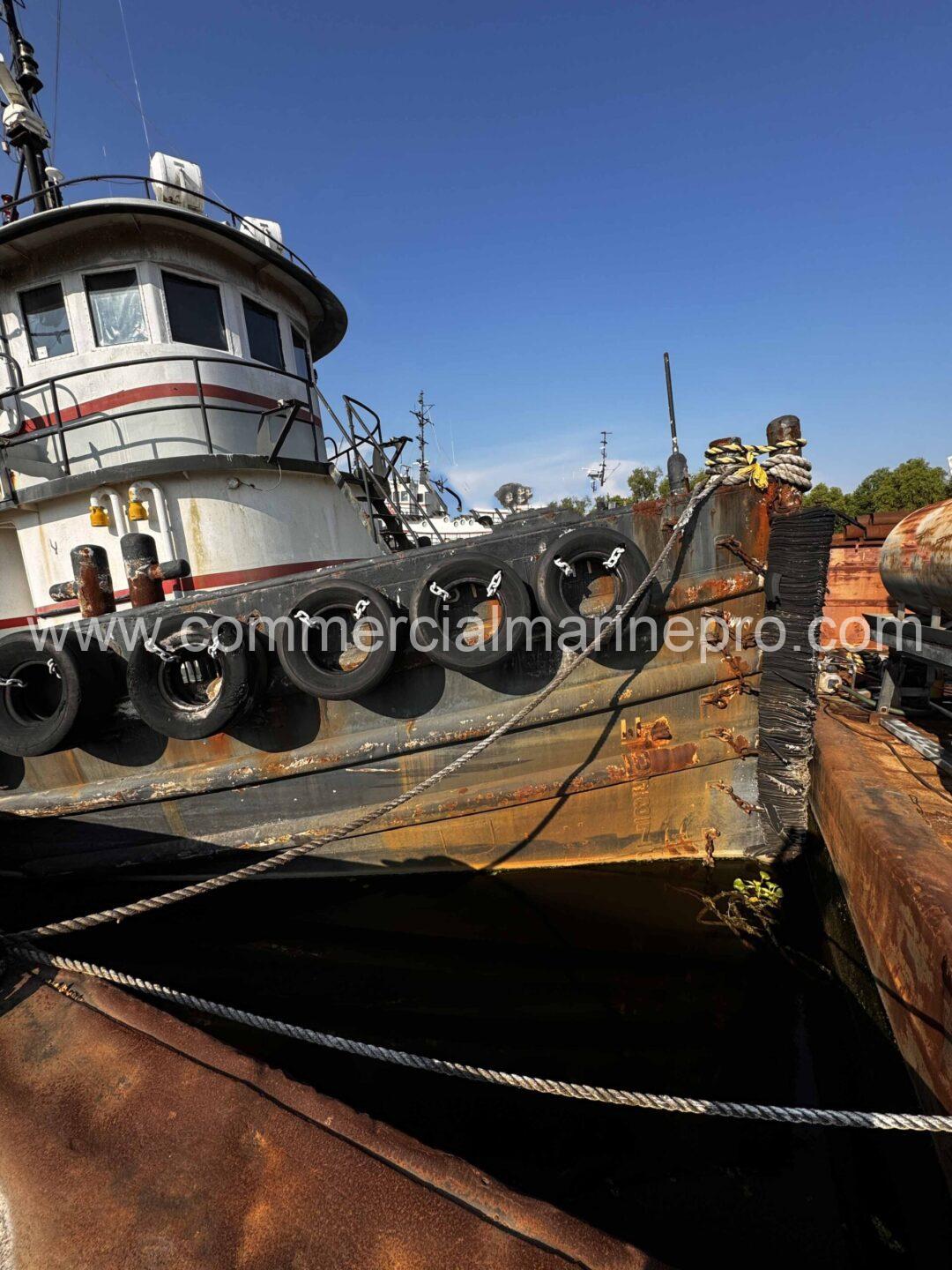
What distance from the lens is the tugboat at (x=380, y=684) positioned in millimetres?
3848

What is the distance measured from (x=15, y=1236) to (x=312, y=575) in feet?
10.6

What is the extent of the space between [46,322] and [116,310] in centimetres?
81

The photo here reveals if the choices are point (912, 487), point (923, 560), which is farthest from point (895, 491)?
point (923, 560)

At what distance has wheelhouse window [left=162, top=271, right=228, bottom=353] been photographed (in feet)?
19.0

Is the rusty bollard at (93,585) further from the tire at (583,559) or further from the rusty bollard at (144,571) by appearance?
the tire at (583,559)

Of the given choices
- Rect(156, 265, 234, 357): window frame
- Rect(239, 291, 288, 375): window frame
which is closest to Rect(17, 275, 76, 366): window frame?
Rect(156, 265, 234, 357): window frame

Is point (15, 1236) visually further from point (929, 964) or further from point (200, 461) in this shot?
point (200, 461)

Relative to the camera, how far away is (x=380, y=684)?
13.3ft

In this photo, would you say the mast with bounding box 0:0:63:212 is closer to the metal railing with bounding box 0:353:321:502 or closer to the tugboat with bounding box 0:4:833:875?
the tugboat with bounding box 0:4:833:875

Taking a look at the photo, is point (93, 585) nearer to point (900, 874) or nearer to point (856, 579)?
point (900, 874)

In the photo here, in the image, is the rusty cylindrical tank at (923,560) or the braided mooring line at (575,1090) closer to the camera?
the braided mooring line at (575,1090)

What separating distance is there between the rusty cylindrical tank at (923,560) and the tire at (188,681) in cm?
484

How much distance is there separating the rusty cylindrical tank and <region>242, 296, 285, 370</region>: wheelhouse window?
6.72 m

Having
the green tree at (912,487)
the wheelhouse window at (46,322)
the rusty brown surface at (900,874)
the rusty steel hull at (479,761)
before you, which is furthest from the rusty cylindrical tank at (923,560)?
the green tree at (912,487)
